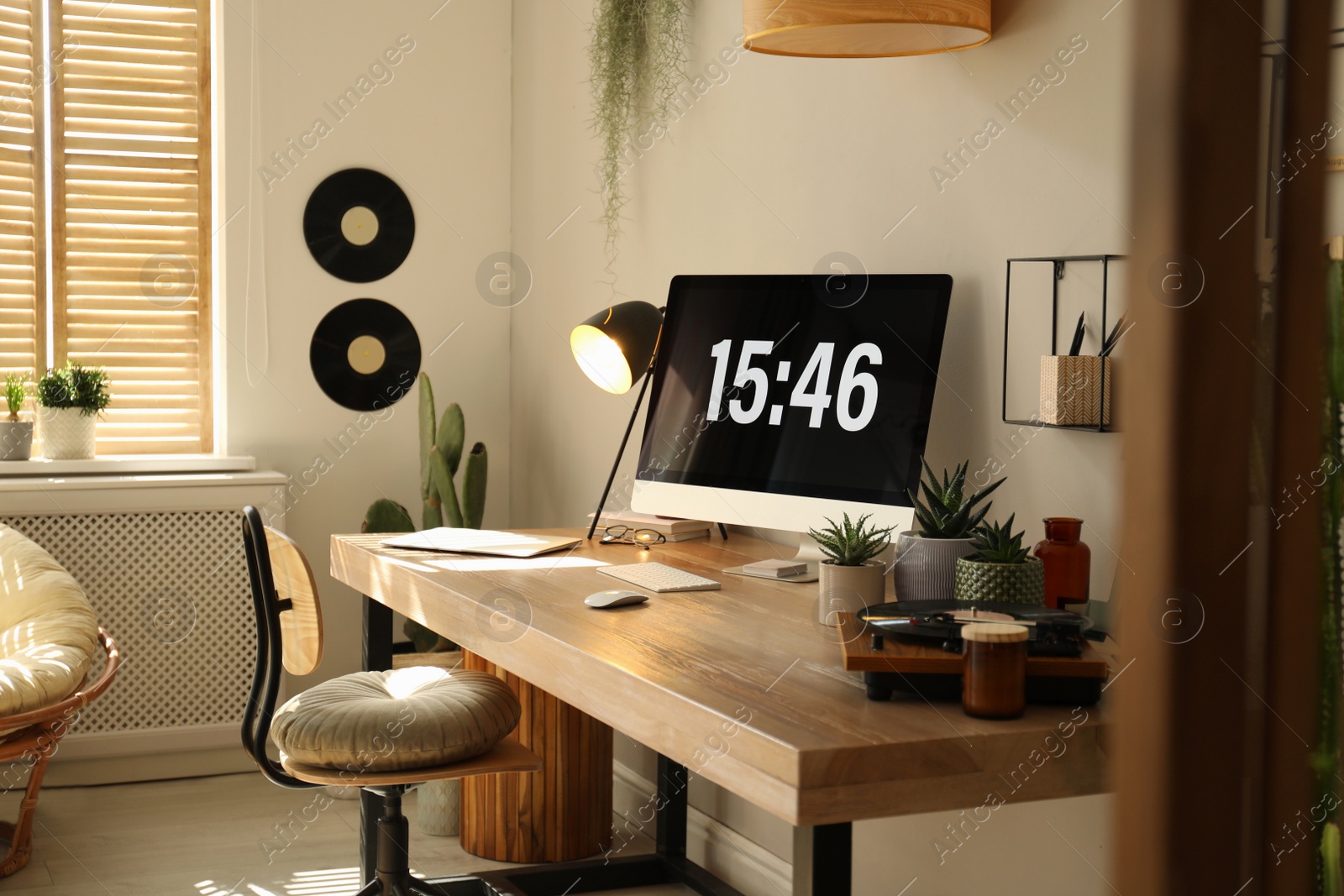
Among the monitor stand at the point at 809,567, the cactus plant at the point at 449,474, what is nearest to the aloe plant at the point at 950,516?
the monitor stand at the point at 809,567

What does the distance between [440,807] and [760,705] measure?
6.64 feet

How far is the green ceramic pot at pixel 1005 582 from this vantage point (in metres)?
1.45

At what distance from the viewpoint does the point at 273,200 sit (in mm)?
3645

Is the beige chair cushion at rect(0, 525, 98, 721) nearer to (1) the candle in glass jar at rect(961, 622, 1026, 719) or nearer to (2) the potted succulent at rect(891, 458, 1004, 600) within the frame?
(2) the potted succulent at rect(891, 458, 1004, 600)

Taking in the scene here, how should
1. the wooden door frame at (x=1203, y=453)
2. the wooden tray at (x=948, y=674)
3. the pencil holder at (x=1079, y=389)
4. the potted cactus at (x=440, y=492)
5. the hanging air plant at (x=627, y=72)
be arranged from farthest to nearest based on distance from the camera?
the potted cactus at (x=440, y=492) < the hanging air plant at (x=627, y=72) < the pencil holder at (x=1079, y=389) < the wooden tray at (x=948, y=674) < the wooden door frame at (x=1203, y=453)

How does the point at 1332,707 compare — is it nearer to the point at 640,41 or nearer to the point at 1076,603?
the point at 1076,603

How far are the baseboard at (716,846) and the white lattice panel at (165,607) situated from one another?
3.87 ft

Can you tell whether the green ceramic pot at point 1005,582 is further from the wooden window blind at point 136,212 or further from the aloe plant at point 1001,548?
the wooden window blind at point 136,212

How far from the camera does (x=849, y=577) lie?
63.5 inches

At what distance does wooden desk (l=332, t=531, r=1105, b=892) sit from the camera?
3.64 feet

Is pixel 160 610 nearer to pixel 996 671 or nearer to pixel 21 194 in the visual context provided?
pixel 21 194

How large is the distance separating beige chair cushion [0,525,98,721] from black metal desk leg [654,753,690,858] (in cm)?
134

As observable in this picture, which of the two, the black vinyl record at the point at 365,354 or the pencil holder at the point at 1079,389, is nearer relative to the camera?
the pencil holder at the point at 1079,389

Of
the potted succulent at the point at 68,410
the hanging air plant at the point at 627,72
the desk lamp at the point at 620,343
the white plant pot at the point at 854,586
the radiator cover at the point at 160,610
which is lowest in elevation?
the radiator cover at the point at 160,610
